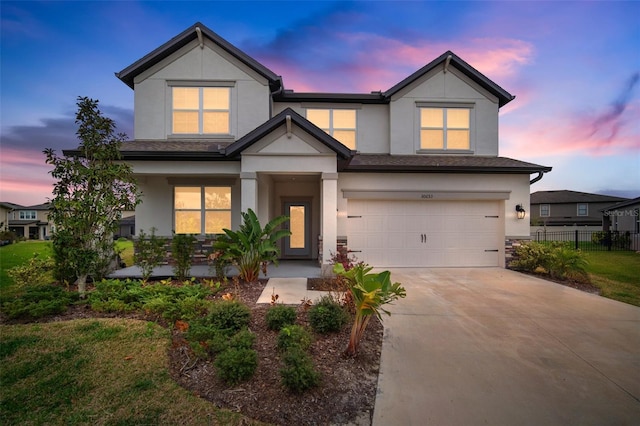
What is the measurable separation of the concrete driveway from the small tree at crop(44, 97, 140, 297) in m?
6.63

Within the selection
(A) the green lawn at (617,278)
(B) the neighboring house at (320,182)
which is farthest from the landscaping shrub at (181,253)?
(A) the green lawn at (617,278)

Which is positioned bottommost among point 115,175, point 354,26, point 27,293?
point 27,293

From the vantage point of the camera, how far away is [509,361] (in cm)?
383

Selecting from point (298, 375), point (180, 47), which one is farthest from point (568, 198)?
point (298, 375)

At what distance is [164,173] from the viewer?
896 centimetres

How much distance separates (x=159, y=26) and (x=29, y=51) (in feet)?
13.7

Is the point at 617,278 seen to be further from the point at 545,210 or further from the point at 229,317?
the point at 545,210

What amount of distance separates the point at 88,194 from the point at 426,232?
33.4 ft

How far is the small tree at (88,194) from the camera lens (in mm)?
6094

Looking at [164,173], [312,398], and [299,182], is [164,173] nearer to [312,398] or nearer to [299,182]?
[299,182]

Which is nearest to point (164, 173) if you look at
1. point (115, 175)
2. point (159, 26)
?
point (115, 175)

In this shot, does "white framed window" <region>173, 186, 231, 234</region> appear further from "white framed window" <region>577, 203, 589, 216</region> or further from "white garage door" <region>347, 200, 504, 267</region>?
"white framed window" <region>577, 203, 589, 216</region>

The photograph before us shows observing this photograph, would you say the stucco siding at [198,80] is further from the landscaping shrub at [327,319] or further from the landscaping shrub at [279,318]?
the landscaping shrub at [327,319]

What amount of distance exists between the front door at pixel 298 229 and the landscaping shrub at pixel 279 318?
709cm
